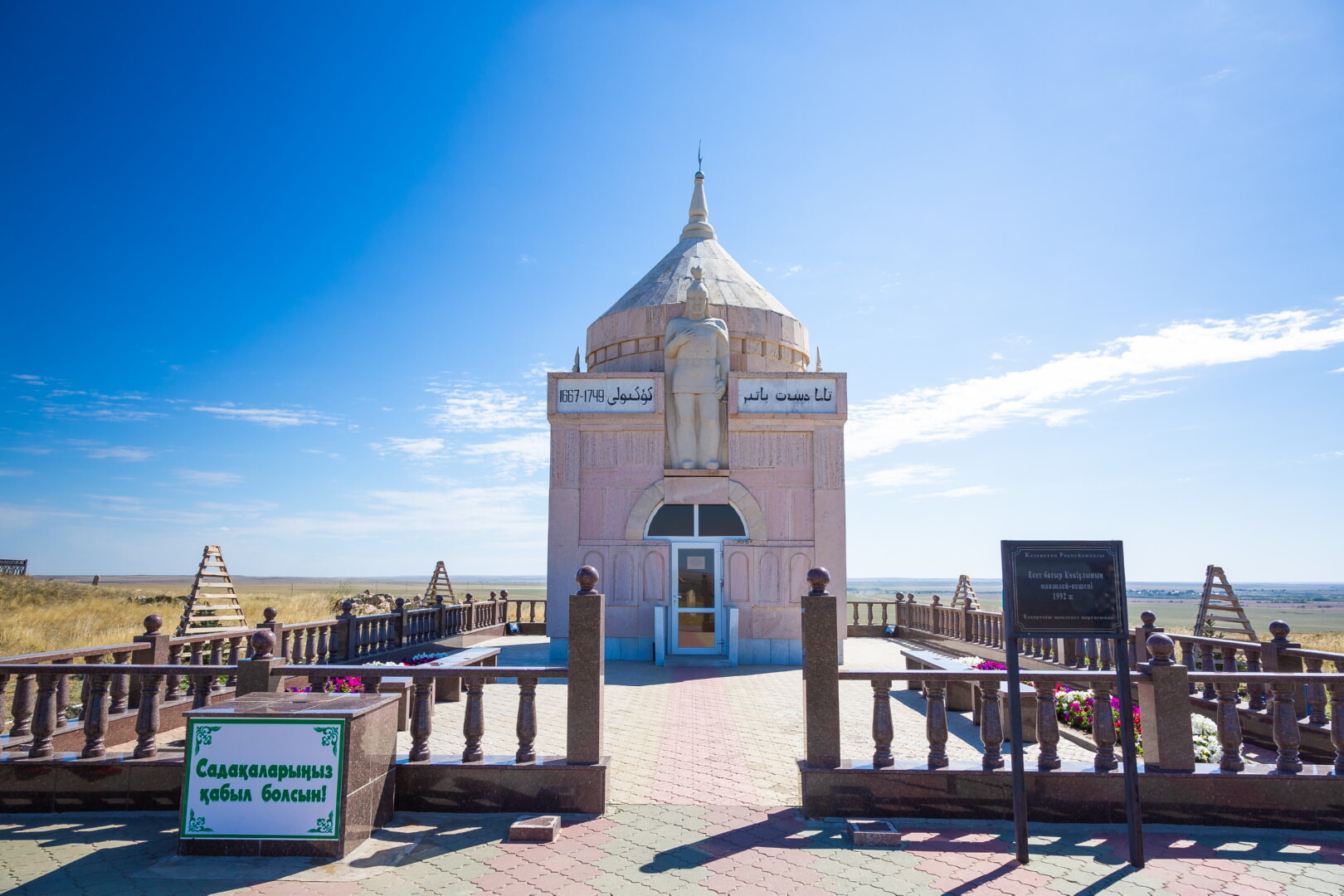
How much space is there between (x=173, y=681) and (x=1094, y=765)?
10.6 meters

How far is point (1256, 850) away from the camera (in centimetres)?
549

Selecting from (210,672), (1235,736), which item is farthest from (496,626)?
(1235,736)

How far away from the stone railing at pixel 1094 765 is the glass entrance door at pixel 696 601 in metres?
9.59

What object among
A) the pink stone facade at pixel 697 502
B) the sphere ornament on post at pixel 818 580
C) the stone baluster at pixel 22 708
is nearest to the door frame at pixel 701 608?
the pink stone facade at pixel 697 502

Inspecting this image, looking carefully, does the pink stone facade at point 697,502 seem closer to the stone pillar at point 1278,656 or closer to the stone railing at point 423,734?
the stone pillar at point 1278,656

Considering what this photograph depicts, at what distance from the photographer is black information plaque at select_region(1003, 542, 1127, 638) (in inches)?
222

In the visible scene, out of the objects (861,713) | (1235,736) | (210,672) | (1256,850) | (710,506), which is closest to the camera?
(1256,850)

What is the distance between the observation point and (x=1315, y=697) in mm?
6367

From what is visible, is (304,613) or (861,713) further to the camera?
(304,613)

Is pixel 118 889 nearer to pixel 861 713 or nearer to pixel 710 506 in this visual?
pixel 861 713

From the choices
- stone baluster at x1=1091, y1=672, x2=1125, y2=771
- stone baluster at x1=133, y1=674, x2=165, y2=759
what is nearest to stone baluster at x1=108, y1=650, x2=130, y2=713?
stone baluster at x1=133, y1=674, x2=165, y2=759

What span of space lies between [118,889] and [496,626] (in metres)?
17.1

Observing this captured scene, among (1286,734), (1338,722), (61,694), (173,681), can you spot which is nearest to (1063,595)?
(1286,734)

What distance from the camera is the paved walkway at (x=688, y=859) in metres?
4.83
